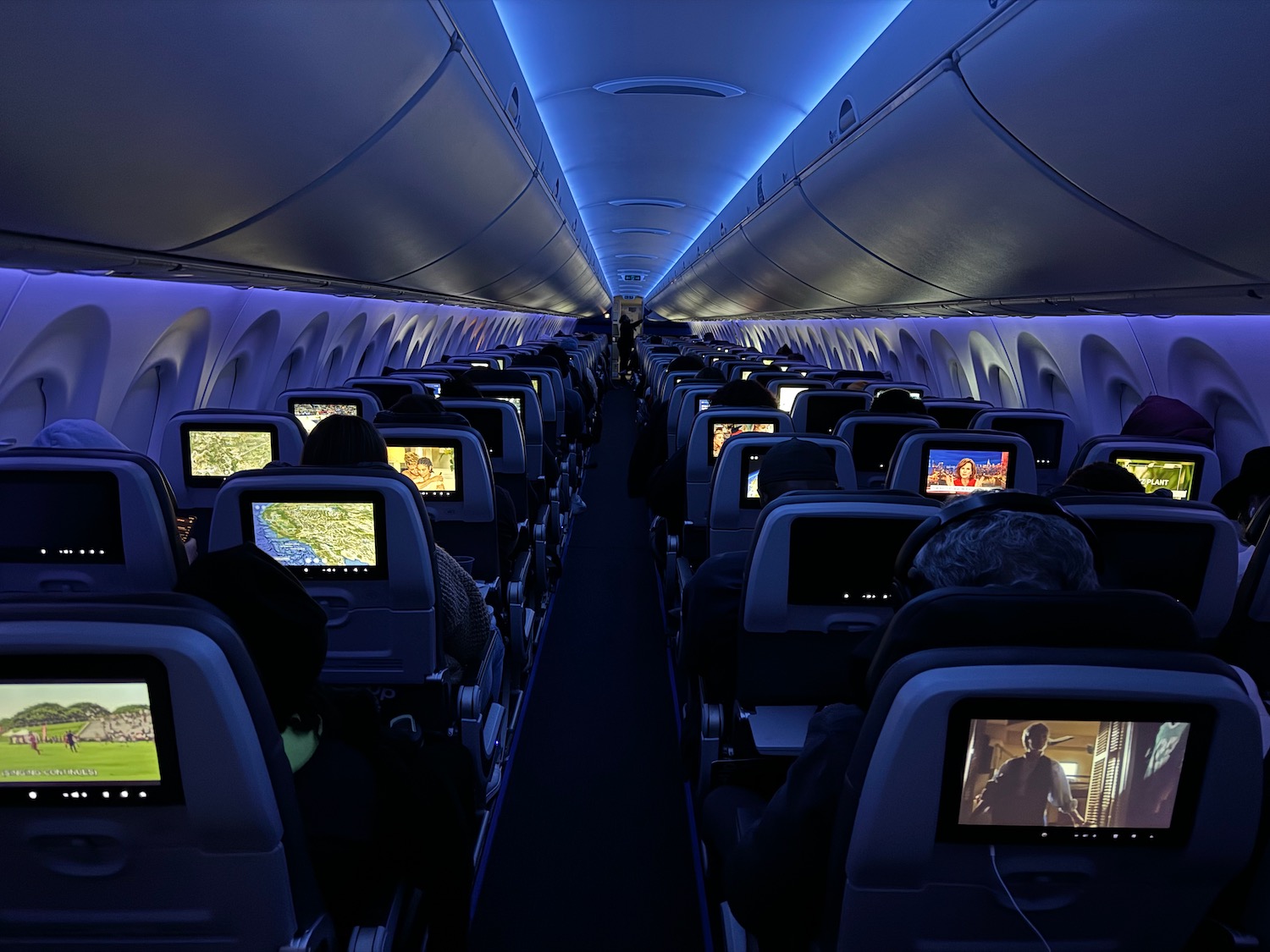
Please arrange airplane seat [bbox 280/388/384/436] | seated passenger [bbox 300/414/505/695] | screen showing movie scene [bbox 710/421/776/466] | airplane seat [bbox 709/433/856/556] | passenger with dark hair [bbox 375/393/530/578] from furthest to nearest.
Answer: airplane seat [bbox 280/388/384/436] < screen showing movie scene [bbox 710/421/776/466] < passenger with dark hair [bbox 375/393/530/578] < airplane seat [bbox 709/433/856/556] < seated passenger [bbox 300/414/505/695]

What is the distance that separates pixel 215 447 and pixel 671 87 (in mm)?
4295

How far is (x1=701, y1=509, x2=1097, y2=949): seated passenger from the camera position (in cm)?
166

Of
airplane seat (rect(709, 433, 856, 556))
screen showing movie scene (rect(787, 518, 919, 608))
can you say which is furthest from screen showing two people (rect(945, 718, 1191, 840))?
airplane seat (rect(709, 433, 856, 556))

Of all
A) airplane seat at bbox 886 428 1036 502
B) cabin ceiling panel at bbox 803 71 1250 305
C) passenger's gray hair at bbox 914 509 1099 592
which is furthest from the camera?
airplane seat at bbox 886 428 1036 502

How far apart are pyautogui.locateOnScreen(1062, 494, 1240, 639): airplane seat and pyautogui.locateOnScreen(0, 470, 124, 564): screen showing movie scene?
313 cm

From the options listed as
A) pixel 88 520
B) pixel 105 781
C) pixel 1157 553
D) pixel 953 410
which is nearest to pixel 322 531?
pixel 88 520

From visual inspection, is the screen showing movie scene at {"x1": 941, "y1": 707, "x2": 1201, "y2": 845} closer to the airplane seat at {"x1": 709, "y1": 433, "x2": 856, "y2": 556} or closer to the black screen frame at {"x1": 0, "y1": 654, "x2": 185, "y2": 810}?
the black screen frame at {"x1": 0, "y1": 654, "x2": 185, "y2": 810}

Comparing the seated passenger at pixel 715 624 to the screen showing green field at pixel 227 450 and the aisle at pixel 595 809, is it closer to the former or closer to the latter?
the aisle at pixel 595 809

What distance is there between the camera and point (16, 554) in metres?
3.09

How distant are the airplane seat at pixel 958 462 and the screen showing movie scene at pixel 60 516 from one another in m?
3.57

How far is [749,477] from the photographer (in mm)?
4492

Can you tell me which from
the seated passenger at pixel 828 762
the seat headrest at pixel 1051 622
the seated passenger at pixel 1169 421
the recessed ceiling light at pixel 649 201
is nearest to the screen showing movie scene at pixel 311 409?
the seated passenger at pixel 828 762

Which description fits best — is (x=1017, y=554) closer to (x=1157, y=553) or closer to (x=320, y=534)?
(x=1157, y=553)

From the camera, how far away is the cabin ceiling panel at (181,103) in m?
2.11
